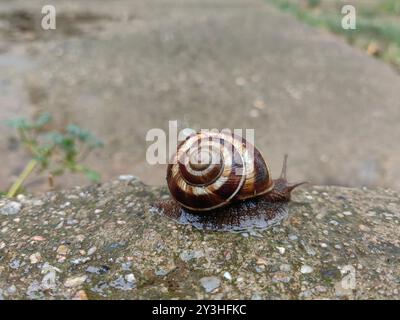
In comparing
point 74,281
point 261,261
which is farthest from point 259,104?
point 74,281

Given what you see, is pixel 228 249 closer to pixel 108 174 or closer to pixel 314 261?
pixel 314 261

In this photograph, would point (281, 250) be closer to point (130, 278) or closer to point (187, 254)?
point (187, 254)

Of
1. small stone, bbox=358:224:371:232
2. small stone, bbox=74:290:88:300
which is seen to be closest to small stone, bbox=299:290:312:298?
small stone, bbox=358:224:371:232

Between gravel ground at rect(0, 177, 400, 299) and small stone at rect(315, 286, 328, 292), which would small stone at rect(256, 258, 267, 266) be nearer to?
gravel ground at rect(0, 177, 400, 299)

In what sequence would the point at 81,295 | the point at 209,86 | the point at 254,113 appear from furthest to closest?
the point at 209,86
the point at 254,113
the point at 81,295
